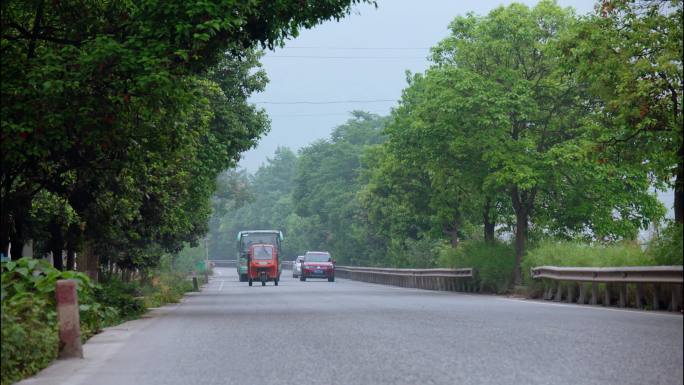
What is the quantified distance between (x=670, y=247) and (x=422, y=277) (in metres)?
31.3

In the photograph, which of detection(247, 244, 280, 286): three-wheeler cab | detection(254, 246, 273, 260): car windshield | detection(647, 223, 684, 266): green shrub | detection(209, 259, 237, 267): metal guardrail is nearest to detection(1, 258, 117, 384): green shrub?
detection(647, 223, 684, 266): green shrub

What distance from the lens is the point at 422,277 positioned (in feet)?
171

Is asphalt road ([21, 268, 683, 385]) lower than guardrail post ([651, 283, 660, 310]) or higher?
lower

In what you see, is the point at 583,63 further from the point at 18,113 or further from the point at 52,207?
the point at 18,113

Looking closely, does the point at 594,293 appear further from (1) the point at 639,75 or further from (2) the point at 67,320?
(2) the point at 67,320

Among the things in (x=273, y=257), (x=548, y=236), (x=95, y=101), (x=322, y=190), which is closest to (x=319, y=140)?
(x=322, y=190)

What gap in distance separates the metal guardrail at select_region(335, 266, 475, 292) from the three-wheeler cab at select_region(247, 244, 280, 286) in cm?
675

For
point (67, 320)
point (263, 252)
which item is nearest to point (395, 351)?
point (67, 320)

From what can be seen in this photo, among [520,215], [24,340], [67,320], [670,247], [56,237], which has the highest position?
[520,215]

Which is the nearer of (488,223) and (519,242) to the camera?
(519,242)

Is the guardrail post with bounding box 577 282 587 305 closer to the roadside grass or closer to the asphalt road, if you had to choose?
the asphalt road

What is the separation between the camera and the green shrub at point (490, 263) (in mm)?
38972

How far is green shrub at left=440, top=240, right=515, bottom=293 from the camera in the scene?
128ft

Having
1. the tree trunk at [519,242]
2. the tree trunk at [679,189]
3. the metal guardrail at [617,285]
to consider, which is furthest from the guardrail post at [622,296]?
the tree trunk at [519,242]
